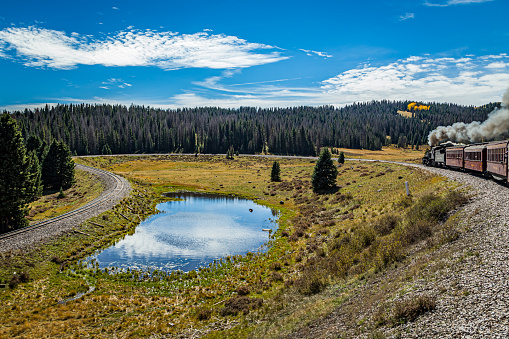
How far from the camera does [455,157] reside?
39031 mm

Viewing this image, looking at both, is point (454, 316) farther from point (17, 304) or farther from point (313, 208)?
point (313, 208)

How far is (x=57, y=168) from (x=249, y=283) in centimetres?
5628

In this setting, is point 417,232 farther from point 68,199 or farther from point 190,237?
point 68,199

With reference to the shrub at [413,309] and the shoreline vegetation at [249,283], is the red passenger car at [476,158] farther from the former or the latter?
the shrub at [413,309]

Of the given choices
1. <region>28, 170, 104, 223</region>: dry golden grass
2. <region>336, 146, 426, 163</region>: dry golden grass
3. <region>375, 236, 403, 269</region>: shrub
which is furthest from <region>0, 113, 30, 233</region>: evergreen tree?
<region>336, 146, 426, 163</region>: dry golden grass

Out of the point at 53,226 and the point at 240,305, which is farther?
the point at 53,226

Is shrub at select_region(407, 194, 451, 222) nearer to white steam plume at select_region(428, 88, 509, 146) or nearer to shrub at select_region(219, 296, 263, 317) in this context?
shrub at select_region(219, 296, 263, 317)

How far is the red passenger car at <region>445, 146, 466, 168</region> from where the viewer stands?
36188 millimetres

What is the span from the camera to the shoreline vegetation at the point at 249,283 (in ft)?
44.7

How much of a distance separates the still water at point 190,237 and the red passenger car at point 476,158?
72.6 feet

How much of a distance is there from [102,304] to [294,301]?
1155cm

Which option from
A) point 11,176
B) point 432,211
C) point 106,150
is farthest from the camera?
point 106,150

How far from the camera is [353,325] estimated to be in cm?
1023

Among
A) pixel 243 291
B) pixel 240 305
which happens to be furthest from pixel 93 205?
pixel 240 305
